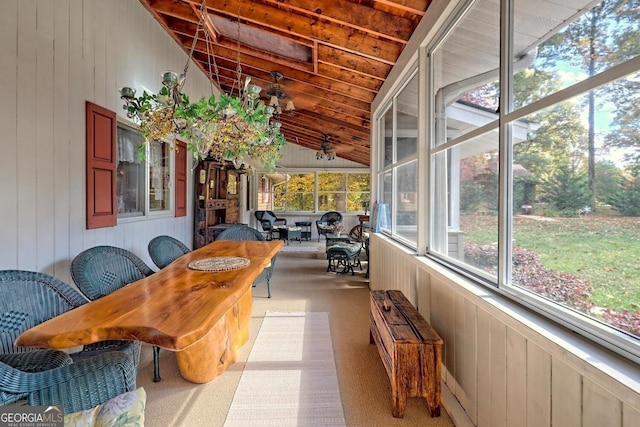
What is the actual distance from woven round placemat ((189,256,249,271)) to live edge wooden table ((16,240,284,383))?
0.06 meters

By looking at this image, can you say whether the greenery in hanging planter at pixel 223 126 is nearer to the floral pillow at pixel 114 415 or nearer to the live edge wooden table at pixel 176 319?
the live edge wooden table at pixel 176 319

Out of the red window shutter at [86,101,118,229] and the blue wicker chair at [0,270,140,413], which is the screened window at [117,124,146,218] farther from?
the blue wicker chair at [0,270,140,413]

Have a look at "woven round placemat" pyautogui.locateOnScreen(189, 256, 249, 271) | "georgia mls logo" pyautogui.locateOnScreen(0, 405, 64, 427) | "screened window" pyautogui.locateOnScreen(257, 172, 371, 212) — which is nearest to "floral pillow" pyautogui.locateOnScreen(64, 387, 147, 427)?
"georgia mls logo" pyautogui.locateOnScreen(0, 405, 64, 427)

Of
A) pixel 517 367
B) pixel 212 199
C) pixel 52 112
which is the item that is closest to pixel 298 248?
pixel 212 199

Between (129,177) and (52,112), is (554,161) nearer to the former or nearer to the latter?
(52,112)

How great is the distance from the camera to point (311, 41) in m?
3.62

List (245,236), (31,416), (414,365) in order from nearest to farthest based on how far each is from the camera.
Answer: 1. (31,416)
2. (414,365)
3. (245,236)

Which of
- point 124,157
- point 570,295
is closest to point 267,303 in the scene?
point 124,157

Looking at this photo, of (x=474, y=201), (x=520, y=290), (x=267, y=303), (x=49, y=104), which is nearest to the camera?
(x=520, y=290)

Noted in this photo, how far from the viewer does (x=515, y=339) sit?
53.5 inches

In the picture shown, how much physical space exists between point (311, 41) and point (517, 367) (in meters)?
3.56

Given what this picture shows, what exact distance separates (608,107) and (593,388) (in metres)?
0.88

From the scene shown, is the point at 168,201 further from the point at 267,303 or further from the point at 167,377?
the point at 167,377

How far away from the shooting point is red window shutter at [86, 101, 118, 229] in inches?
107
